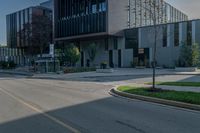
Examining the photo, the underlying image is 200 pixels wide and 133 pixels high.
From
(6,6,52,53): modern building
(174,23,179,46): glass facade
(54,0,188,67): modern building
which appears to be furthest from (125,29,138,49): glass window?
(6,6,52,53): modern building

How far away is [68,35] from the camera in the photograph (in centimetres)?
6850

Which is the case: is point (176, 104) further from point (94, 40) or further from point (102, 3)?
point (94, 40)

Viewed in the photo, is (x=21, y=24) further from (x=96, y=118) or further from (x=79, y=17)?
(x=96, y=118)

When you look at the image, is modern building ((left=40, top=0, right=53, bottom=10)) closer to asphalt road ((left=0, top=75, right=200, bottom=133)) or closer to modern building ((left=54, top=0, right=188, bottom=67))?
modern building ((left=54, top=0, right=188, bottom=67))

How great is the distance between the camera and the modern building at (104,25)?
5872 centimetres

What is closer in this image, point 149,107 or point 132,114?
point 132,114

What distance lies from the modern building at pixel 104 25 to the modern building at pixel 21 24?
5.24 meters

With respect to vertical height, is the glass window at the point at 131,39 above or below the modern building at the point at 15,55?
above

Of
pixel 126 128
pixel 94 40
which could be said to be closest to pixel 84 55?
pixel 94 40

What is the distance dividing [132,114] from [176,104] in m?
2.73

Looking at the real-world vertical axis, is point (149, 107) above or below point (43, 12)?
below

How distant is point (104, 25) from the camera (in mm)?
58625

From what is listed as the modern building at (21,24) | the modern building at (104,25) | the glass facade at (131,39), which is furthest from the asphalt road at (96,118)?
the modern building at (21,24)

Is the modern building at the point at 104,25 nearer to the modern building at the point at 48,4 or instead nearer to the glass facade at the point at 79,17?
the glass facade at the point at 79,17
